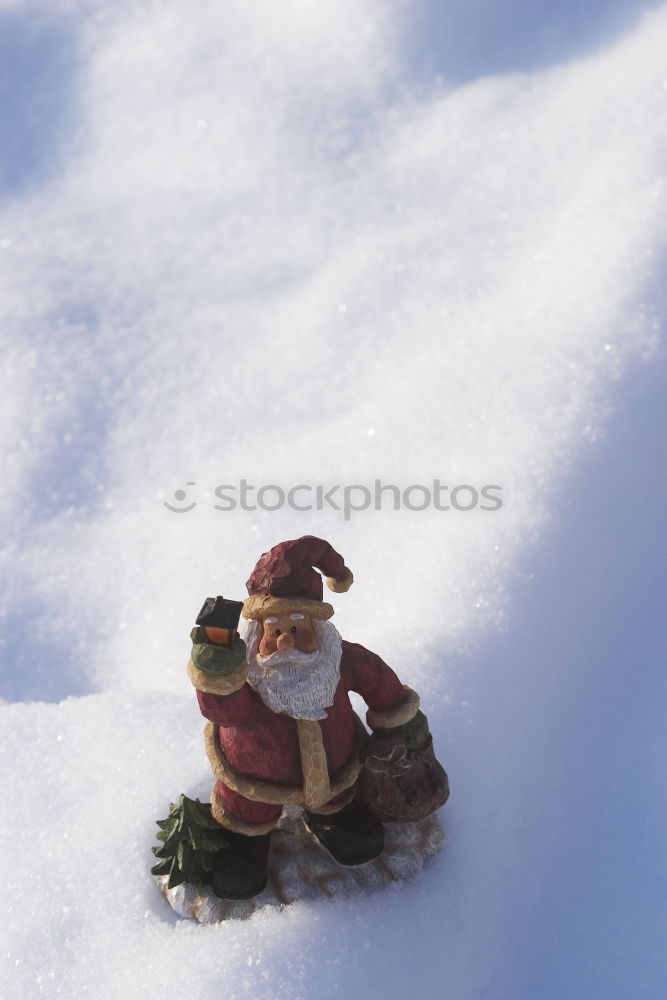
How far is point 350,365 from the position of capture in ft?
9.04

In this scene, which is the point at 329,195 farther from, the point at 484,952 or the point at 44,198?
the point at 484,952

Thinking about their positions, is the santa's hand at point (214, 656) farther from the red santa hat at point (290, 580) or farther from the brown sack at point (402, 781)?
the brown sack at point (402, 781)

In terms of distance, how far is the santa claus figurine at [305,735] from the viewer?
156cm

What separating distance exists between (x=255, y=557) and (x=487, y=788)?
31.7 inches

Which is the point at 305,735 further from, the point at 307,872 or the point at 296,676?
the point at 307,872

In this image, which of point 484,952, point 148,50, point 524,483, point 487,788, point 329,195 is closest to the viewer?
point 484,952

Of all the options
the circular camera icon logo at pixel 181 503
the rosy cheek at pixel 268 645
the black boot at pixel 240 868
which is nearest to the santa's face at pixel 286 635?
the rosy cheek at pixel 268 645

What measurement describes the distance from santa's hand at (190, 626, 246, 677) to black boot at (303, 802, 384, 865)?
13.7 inches

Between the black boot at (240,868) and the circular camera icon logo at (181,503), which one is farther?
the circular camera icon logo at (181,503)

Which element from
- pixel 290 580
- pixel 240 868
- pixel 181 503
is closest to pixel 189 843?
pixel 240 868

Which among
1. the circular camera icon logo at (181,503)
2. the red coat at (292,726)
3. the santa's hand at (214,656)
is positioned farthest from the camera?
the circular camera icon logo at (181,503)

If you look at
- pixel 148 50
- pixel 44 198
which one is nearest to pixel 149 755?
pixel 44 198

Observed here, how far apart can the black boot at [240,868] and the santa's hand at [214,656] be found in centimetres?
33

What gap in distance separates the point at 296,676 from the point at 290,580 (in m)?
0.14
